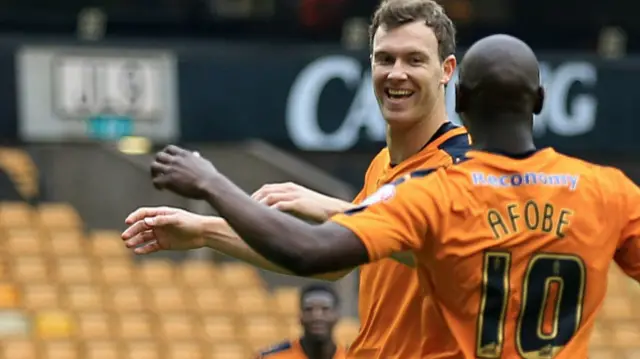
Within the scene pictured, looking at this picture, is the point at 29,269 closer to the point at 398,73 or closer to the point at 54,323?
the point at 54,323

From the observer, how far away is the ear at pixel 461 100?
3734 millimetres

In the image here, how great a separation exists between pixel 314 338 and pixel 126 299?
489 cm

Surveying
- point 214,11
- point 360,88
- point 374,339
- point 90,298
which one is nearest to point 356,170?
point 360,88

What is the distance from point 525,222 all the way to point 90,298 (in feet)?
31.8

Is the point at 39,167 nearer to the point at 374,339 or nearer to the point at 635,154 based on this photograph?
the point at 635,154

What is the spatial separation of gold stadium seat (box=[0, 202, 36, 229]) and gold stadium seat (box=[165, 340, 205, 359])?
8.35 feet

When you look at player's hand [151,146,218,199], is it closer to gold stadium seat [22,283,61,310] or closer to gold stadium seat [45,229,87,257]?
gold stadium seat [22,283,61,310]

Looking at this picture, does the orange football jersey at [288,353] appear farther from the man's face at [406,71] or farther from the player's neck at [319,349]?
the man's face at [406,71]

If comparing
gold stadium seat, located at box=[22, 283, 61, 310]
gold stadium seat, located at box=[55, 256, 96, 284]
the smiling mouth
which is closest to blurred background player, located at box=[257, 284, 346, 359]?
the smiling mouth

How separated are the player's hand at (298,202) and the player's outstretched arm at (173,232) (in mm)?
156

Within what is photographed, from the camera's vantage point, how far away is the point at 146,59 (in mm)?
15586

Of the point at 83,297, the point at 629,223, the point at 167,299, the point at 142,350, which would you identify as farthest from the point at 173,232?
the point at 167,299

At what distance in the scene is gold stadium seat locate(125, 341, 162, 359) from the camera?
11.7 meters

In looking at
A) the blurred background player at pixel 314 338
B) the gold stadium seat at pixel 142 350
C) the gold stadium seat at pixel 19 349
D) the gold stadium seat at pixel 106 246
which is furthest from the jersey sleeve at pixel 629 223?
the gold stadium seat at pixel 106 246
